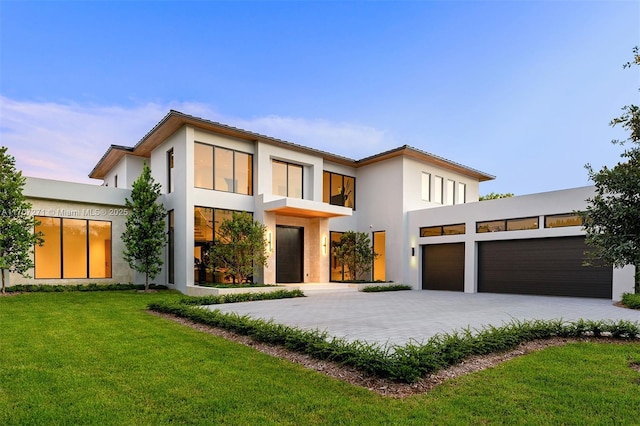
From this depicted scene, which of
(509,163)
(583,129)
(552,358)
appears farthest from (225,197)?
(509,163)

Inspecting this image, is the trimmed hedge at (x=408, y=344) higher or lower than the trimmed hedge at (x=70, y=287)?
higher

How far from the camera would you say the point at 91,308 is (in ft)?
31.9

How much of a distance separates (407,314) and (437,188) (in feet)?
42.8

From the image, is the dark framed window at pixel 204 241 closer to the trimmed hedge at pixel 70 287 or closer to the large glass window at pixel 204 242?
the large glass window at pixel 204 242

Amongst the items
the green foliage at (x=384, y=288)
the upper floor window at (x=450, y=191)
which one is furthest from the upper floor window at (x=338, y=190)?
the upper floor window at (x=450, y=191)

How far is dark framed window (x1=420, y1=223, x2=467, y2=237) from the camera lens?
17.4m

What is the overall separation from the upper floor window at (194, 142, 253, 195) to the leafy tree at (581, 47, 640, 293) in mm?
13193

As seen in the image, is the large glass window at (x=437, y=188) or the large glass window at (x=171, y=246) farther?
the large glass window at (x=437, y=188)

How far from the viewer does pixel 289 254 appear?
17.8m

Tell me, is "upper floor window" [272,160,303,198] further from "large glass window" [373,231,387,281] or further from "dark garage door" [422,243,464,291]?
"dark garage door" [422,243,464,291]

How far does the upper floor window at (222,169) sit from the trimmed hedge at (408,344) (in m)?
8.39

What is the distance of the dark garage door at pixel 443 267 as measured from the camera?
17391mm

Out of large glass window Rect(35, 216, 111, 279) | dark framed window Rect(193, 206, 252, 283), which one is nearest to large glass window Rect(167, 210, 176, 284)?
dark framed window Rect(193, 206, 252, 283)

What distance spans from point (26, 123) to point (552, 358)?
20.5 m
